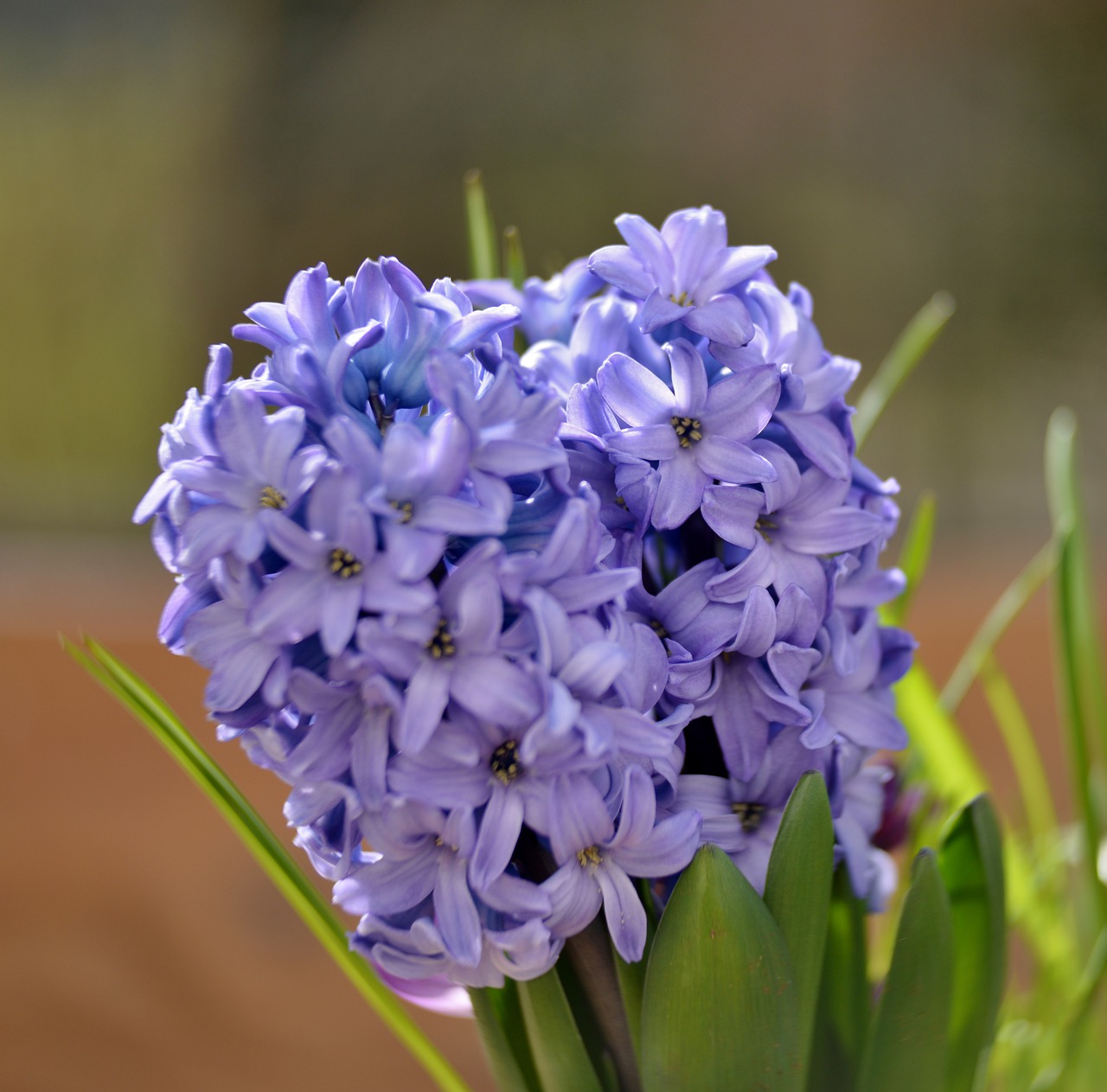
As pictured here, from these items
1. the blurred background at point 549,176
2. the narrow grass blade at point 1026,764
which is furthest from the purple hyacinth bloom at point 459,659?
the blurred background at point 549,176

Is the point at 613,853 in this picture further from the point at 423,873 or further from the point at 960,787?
the point at 960,787

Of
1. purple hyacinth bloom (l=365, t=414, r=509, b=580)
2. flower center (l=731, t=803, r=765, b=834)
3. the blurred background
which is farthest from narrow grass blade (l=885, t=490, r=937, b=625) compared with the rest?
the blurred background

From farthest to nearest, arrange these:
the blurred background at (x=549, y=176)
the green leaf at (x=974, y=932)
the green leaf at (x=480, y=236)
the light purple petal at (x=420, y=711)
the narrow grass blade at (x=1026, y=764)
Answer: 1. the blurred background at (x=549, y=176)
2. the narrow grass blade at (x=1026, y=764)
3. the green leaf at (x=480, y=236)
4. the green leaf at (x=974, y=932)
5. the light purple petal at (x=420, y=711)

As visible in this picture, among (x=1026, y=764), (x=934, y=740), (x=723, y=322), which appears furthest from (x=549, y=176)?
(x=723, y=322)

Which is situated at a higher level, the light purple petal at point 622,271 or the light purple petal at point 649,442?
the light purple petal at point 622,271

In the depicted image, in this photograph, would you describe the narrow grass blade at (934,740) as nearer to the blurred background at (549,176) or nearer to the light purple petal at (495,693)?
the light purple petal at (495,693)

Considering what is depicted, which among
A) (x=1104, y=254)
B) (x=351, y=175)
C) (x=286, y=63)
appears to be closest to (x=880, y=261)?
(x=1104, y=254)

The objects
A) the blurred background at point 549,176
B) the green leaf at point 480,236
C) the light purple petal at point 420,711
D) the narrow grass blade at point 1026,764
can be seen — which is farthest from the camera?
the blurred background at point 549,176

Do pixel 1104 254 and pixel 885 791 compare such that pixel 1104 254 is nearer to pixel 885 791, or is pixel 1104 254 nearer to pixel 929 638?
pixel 929 638

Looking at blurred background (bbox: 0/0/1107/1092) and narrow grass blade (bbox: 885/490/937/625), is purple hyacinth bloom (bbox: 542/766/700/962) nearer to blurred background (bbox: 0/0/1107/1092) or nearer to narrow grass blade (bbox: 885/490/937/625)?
narrow grass blade (bbox: 885/490/937/625)
